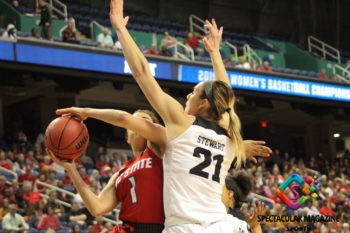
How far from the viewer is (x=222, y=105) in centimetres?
331

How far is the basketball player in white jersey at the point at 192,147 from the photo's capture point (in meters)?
3.15

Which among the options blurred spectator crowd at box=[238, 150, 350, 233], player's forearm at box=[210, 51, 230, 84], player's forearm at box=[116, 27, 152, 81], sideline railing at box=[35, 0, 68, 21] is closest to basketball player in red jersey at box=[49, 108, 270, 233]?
player's forearm at box=[116, 27, 152, 81]

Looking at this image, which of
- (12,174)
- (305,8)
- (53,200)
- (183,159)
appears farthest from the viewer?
(305,8)

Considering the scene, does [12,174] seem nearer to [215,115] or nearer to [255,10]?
[215,115]

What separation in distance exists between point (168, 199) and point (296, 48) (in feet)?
67.9

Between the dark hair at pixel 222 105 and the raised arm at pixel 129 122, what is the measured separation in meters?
0.30

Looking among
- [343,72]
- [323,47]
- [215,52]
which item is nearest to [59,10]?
[343,72]

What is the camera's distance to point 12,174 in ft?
40.1

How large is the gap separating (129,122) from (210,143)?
45 centimetres

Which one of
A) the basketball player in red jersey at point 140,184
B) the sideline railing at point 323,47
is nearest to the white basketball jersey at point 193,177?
the basketball player in red jersey at point 140,184

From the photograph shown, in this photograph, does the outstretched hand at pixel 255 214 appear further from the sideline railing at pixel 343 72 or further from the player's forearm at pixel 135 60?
the sideline railing at pixel 343 72

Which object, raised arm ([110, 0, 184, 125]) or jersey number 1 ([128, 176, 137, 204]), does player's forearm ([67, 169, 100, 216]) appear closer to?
jersey number 1 ([128, 176, 137, 204])

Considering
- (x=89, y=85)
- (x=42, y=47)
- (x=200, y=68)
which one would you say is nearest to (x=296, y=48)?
(x=200, y=68)

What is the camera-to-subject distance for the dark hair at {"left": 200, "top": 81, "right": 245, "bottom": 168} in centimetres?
329
